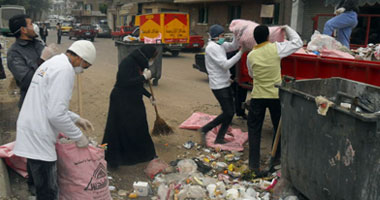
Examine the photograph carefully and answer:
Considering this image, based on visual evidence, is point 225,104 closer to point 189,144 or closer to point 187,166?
point 189,144

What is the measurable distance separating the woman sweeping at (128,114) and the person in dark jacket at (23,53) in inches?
39.2

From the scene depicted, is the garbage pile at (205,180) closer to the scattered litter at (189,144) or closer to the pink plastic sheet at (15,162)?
the scattered litter at (189,144)

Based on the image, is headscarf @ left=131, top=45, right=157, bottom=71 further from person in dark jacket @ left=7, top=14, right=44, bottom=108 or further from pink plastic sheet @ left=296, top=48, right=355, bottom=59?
pink plastic sheet @ left=296, top=48, right=355, bottom=59

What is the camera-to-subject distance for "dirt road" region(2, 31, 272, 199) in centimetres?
529

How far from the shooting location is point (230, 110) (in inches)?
215

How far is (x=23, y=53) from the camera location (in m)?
4.16

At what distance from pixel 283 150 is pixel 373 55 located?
2.13 metres

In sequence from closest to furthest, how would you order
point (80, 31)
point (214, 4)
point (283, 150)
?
point (283, 150) → point (214, 4) → point (80, 31)

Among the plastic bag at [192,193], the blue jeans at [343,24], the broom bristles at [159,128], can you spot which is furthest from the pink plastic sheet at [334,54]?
the plastic bag at [192,193]

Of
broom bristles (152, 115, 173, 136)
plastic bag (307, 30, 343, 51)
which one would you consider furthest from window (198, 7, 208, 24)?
plastic bag (307, 30, 343, 51)

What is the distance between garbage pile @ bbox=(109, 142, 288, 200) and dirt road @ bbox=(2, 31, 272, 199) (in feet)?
0.82

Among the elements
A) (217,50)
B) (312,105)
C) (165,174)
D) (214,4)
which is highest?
(214,4)

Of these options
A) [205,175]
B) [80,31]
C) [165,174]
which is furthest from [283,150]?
[80,31]

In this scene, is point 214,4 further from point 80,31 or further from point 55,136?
point 55,136
